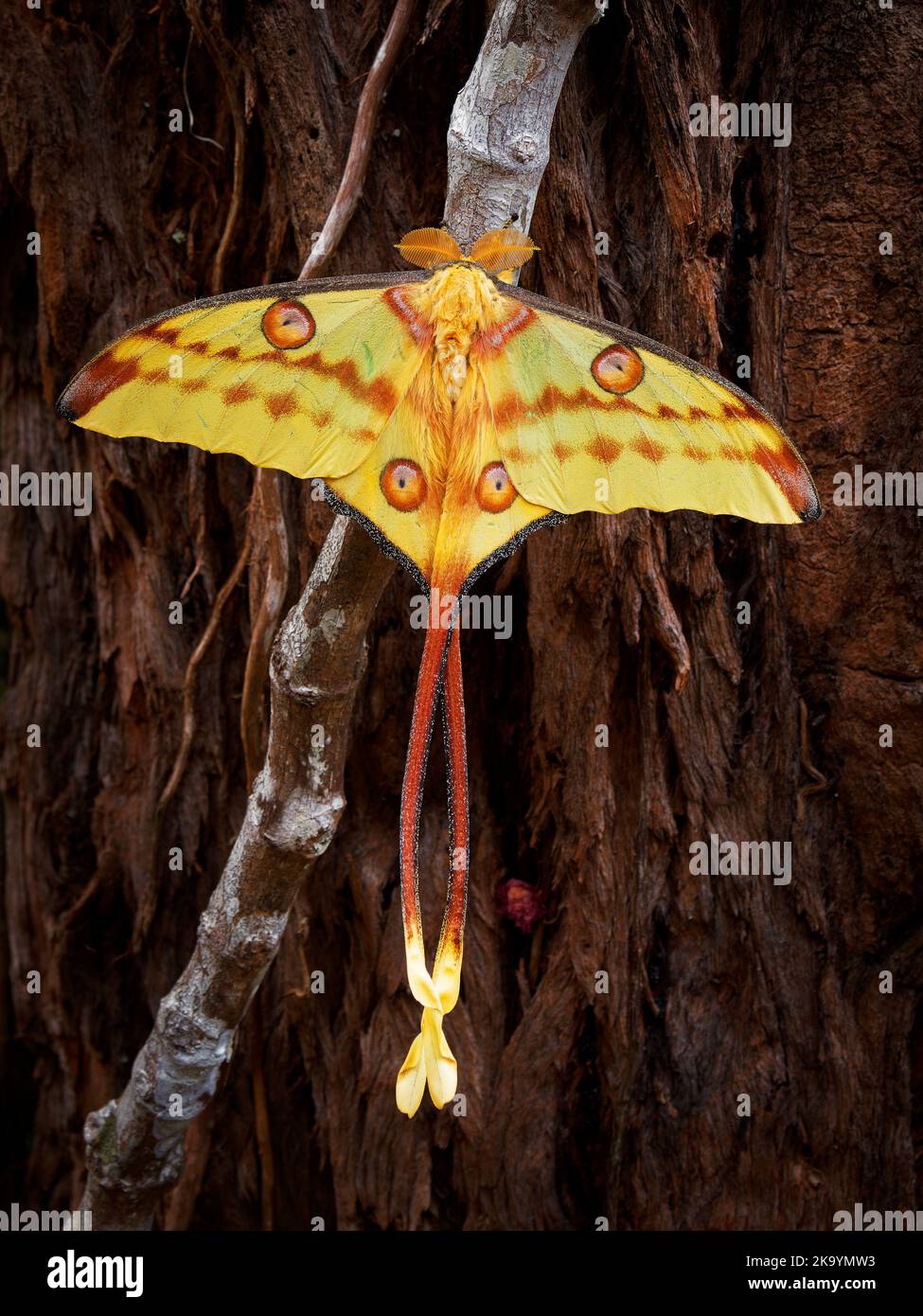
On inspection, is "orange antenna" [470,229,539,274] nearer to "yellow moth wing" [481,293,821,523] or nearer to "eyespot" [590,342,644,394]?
"yellow moth wing" [481,293,821,523]

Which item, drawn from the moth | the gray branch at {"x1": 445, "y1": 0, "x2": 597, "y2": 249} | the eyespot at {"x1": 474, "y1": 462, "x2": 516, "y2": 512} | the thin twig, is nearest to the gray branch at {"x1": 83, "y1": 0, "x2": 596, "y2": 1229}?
the gray branch at {"x1": 445, "y1": 0, "x2": 597, "y2": 249}

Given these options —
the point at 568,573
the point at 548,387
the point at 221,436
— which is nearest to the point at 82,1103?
the point at 568,573

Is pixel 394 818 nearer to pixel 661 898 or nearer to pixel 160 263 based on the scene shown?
pixel 661 898

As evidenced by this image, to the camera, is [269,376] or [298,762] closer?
[269,376]

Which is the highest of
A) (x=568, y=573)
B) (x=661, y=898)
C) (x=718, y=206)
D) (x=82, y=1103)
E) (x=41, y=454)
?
(x=718, y=206)

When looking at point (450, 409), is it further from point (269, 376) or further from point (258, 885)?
point (258, 885)

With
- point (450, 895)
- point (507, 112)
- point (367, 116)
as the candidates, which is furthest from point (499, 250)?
point (450, 895)
